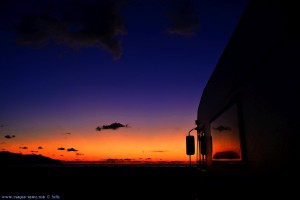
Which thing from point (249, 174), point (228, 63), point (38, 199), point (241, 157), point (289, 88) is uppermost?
point (228, 63)

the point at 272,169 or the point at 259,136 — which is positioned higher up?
the point at 259,136

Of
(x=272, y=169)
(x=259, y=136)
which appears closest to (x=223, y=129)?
(x=259, y=136)

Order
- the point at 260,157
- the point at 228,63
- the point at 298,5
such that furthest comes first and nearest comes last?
the point at 228,63 → the point at 260,157 → the point at 298,5

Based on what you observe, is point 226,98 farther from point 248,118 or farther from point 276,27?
point 276,27

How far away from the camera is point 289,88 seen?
6.18 ft

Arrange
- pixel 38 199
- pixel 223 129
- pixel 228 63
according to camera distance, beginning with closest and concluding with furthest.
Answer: pixel 228 63 → pixel 223 129 → pixel 38 199

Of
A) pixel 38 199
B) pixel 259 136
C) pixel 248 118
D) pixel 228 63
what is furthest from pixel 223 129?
pixel 38 199

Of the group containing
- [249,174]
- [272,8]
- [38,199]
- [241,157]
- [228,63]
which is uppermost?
[228,63]

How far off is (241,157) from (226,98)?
3.77 ft

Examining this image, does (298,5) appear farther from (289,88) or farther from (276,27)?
(289,88)

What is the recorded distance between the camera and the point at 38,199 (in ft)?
37.2

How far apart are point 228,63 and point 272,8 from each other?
1723mm

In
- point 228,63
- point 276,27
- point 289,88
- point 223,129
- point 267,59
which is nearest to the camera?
point 289,88

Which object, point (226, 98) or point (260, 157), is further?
point (226, 98)
